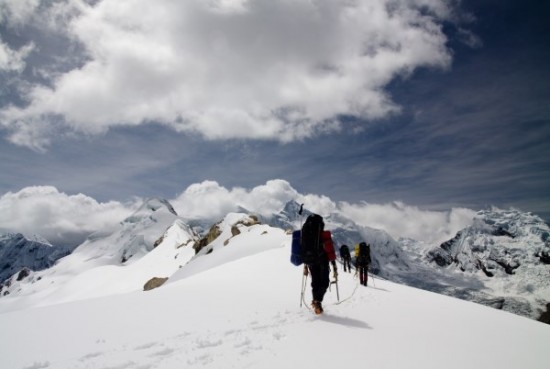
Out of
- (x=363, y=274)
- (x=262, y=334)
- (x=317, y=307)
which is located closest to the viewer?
(x=262, y=334)

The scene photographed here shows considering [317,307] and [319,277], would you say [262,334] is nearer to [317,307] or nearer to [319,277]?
[317,307]

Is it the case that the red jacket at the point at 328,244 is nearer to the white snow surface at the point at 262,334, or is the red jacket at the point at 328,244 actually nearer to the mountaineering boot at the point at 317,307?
the mountaineering boot at the point at 317,307

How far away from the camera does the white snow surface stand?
6.69 metres

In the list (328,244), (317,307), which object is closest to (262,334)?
(317,307)

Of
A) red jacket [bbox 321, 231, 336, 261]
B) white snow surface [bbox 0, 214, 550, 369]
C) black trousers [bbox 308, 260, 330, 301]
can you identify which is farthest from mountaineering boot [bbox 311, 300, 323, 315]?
red jacket [bbox 321, 231, 336, 261]

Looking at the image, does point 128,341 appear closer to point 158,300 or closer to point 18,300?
point 158,300

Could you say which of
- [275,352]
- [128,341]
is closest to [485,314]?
[275,352]

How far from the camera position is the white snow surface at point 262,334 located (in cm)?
669

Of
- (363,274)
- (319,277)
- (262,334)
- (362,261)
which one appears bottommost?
(262,334)

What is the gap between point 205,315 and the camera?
10156 mm

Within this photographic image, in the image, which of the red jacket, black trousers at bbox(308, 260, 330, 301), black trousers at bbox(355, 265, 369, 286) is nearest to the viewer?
black trousers at bbox(308, 260, 330, 301)

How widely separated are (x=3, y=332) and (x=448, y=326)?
35.4ft

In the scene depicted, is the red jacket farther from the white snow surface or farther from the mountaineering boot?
the white snow surface

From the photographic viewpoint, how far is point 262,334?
8.23m
